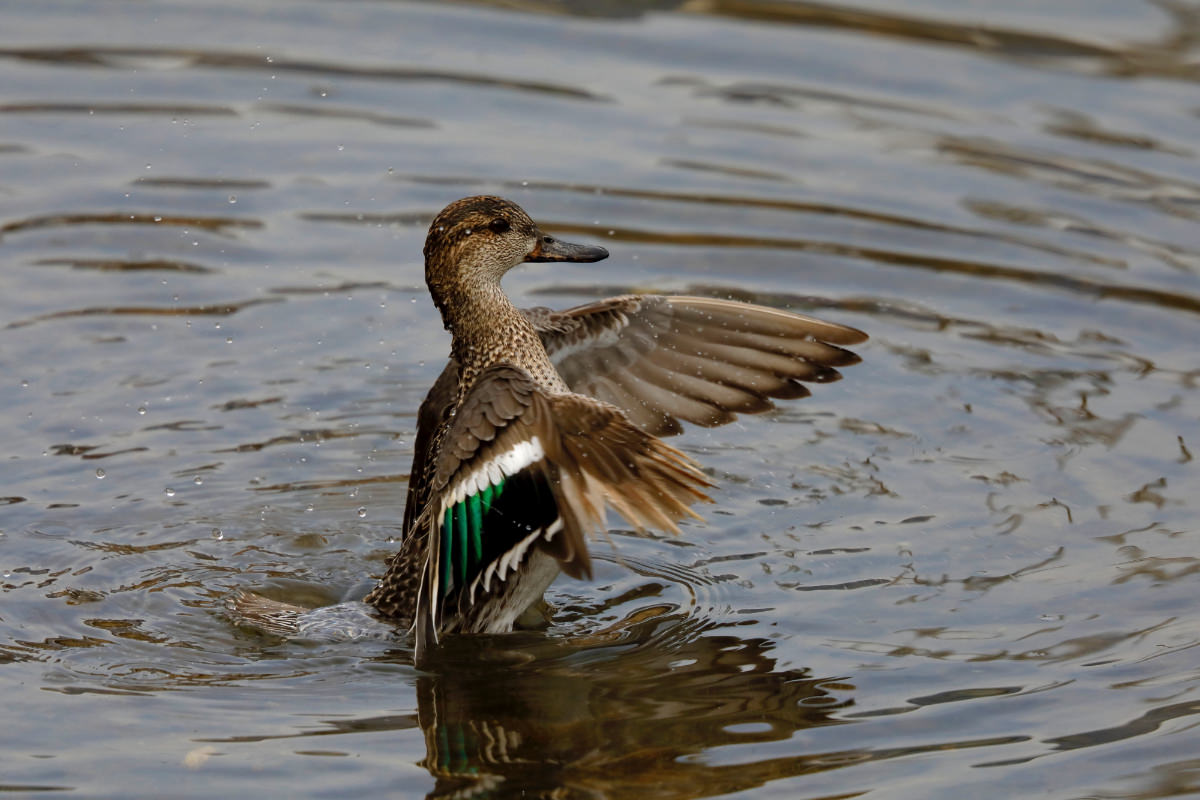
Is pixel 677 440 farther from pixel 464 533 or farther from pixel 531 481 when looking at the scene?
pixel 531 481

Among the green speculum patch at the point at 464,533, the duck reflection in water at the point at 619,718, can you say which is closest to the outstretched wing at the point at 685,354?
the duck reflection in water at the point at 619,718

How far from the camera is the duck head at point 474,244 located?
6.82 m

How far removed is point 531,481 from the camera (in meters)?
5.93

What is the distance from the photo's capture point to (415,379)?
8773 millimetres

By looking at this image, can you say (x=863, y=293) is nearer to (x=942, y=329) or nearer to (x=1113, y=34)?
(x=942, y=329)

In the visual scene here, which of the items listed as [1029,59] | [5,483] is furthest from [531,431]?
[1029,59]

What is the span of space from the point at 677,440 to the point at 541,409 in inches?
92.4

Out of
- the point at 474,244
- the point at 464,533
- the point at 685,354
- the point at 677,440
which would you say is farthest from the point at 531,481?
the point at 677,440

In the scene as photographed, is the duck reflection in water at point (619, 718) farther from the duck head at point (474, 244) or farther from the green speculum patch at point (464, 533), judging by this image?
the duck head at point (474, 244)

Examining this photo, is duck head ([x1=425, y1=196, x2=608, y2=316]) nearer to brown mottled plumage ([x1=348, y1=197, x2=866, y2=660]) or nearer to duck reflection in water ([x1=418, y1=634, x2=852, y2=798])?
brown mottled plumage ([x1=348, y1=197, x2=866, y2=660])

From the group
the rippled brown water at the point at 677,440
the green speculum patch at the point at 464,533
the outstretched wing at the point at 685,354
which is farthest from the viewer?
the outstretched wing at the point at 685,354

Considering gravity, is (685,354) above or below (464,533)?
above

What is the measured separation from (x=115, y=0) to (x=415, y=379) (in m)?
5.59

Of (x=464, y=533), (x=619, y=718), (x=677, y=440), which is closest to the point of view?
(x=619, y=718)
